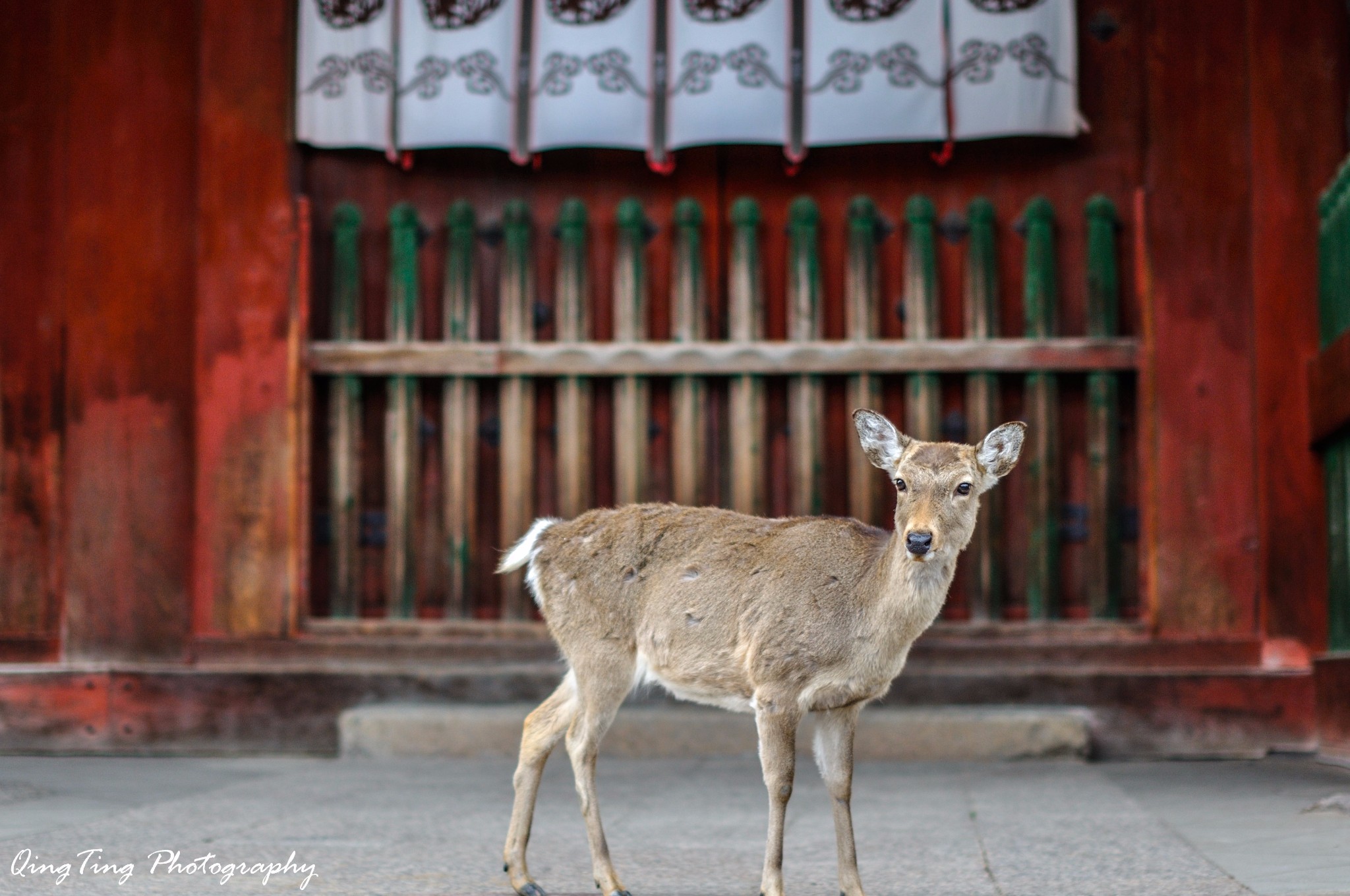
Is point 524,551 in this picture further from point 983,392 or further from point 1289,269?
point 1289,269

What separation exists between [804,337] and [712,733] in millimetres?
2275

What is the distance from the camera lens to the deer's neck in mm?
4574

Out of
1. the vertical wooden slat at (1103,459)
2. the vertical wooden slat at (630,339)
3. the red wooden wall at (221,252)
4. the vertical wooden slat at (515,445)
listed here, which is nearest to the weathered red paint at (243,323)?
the red wooden wall at (221,252)

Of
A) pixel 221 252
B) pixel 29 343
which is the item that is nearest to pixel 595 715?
pixel 221 252

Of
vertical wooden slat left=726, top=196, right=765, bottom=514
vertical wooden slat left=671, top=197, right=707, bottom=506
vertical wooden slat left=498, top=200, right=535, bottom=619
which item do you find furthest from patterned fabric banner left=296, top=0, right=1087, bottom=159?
vertical wooden slat left=498, top=200, right=535, bottom=619

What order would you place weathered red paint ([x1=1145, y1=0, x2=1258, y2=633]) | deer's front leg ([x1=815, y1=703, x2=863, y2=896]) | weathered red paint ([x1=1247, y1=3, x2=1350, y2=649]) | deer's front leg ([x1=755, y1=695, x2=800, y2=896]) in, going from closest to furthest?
deer's front leg ([x1=755, y1=695, x2=800, y2=896]), deer's front leg ([x1=815, y1=703, x2=863, y2=896]), weathered red paint ([x1=1247, y1=3, x2=1350, y2=649]), weathered red paint ([x1=1145, y1=0, x2=1258, y2=633])

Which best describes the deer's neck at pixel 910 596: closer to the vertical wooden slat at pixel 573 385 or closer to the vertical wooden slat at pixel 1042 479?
the vertical wooden slat at pixel 1042 479

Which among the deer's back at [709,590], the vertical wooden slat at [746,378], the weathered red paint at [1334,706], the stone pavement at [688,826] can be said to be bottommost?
the stone pavement at [688,826]

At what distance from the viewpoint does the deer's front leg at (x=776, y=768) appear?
4355 millimetres

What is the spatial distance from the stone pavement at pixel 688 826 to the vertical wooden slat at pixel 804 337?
1576mm

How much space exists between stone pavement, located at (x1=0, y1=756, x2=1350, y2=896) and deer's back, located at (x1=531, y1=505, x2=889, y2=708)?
0.75 meters

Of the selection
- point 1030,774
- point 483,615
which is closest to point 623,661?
point 1030,774

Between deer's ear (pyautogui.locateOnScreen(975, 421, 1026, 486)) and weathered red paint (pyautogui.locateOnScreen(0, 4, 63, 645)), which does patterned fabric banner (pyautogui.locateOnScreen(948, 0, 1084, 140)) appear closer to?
deer's ear (pyautogui.locateOnScreen(975, 421, 1026, 486))

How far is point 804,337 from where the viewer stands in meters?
8.28
